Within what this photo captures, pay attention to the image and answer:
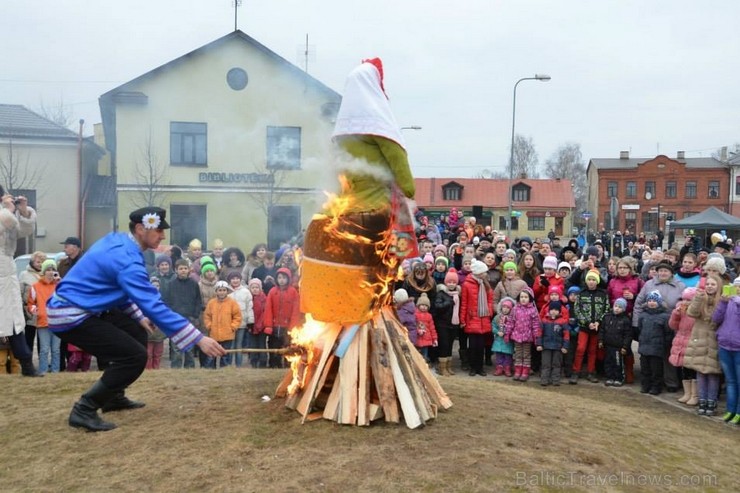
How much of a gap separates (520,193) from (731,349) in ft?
159

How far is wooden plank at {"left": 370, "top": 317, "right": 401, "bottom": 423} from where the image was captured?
5406 millimetres

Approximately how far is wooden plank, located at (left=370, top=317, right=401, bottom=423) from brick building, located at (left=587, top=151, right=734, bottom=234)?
6121 cm

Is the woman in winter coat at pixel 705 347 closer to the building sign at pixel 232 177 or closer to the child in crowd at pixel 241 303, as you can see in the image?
the child in crowd at pixel 241 303

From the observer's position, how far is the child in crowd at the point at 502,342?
10.3 m

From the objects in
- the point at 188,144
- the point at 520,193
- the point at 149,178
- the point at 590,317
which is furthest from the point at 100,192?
the point at 520,193

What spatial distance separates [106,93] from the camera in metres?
14.7

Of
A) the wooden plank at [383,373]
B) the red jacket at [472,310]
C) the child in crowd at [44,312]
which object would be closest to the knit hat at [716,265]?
the red jacket at [472,310]

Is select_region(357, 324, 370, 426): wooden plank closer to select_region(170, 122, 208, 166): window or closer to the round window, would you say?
the round window

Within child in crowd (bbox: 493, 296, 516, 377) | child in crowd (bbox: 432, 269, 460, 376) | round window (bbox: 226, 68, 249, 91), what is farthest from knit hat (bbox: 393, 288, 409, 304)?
round window (bbox: 226, 68, 249, 91)

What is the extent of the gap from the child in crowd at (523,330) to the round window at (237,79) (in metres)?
6.66

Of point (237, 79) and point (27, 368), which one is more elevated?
point (237, 79)

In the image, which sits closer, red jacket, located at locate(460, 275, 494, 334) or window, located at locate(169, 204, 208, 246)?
red jacket, located at locate(460, 275, 494, 334)

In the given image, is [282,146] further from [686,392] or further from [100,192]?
[100,192]

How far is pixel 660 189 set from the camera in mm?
63875
